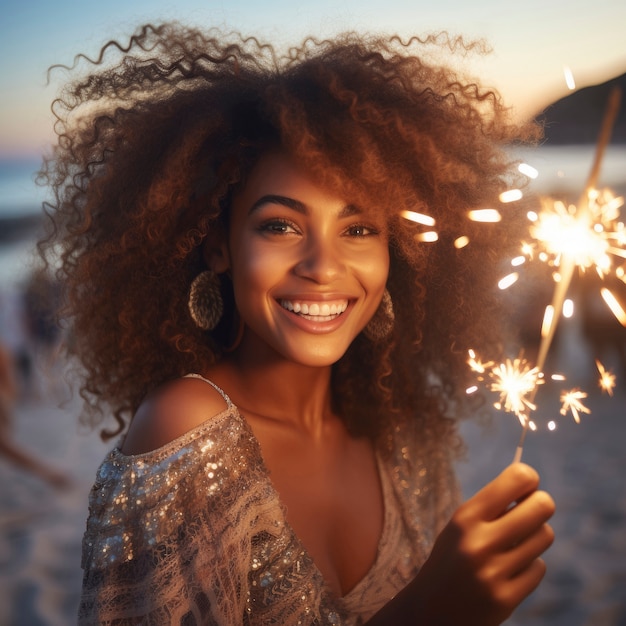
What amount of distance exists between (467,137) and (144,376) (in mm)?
1025

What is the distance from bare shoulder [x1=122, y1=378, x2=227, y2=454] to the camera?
5.33 feet

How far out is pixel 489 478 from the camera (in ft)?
15.8

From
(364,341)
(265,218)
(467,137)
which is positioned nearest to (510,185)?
(467,137)

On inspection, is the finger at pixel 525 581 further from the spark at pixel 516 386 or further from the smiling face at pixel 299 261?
the smiling face at pixel 299 261

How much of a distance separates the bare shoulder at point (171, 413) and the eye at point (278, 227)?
14.9 inches

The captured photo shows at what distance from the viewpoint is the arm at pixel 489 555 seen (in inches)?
52.7

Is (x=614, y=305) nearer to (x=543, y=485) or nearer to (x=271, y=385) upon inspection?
(x=271, y=385)

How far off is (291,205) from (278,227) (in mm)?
59

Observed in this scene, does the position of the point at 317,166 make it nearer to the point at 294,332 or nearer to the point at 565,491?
the point at 294,332

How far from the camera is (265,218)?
69.2 inches

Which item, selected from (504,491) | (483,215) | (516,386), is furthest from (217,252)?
(504,491)

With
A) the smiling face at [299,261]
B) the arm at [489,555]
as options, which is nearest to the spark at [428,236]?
the smiling face at [299,261]

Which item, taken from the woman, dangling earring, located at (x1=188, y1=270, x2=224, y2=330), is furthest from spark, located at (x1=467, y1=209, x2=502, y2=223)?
dangling earring, located at (x1=188, y1=270, x2=224, y2=330)

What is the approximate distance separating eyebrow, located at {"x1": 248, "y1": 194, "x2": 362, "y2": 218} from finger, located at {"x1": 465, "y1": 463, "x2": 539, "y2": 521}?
0.70 m
